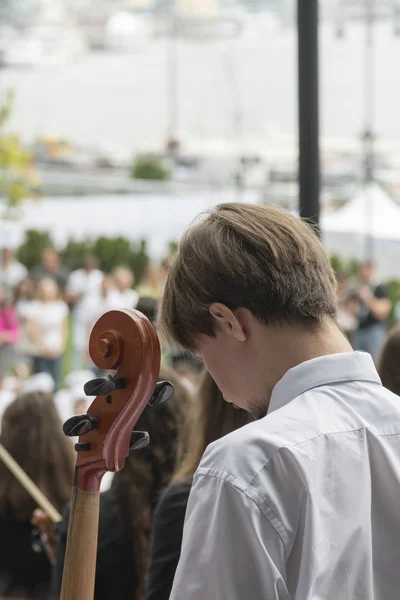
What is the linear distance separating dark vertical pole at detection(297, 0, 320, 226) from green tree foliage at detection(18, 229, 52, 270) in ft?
40.2

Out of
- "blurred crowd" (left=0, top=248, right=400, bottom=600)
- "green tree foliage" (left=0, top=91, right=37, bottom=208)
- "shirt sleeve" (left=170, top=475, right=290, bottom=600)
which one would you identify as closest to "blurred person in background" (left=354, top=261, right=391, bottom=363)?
"green tree foliage" (left=0, top=91, right=37, bottom=208)

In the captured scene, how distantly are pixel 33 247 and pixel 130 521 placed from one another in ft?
41.9

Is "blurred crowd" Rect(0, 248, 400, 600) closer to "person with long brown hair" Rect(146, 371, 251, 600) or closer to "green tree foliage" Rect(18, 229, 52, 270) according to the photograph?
"person with long brown hair" Rect(146, 371, 251, 600)

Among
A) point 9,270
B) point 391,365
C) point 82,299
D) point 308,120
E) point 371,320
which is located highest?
point 308,120

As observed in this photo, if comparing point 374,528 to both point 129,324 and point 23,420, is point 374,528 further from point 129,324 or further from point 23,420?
point 23,420

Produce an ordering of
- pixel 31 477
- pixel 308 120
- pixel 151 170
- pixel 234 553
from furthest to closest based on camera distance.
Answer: pixel 151 170
pixel 31 477
pixel 308 120
pixel 234 553

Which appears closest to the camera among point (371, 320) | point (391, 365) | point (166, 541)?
point (166, 541)

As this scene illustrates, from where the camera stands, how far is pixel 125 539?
5.82 ft

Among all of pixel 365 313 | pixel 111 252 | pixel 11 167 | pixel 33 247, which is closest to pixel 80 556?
pixel 365 313

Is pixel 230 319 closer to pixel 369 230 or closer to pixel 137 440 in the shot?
pixel 137 440

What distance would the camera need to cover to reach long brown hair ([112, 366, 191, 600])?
177 centimetres

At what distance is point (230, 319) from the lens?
959 millimetres

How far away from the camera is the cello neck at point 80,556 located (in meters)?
0.96

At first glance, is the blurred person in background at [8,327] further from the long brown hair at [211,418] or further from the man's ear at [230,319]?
the man's ear at [230,319]
